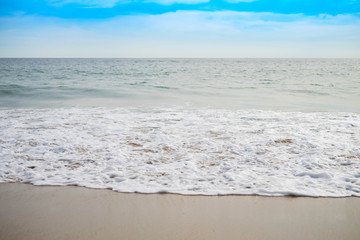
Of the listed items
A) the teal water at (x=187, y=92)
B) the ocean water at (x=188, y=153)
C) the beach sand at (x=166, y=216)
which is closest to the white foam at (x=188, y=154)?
the ocean water at (x=188, y=153)

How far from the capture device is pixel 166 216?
3355 millimetres

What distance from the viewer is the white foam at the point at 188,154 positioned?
4.25 meters

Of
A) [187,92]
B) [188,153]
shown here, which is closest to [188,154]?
[188,153]

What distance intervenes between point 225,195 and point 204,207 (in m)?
A: 0.47

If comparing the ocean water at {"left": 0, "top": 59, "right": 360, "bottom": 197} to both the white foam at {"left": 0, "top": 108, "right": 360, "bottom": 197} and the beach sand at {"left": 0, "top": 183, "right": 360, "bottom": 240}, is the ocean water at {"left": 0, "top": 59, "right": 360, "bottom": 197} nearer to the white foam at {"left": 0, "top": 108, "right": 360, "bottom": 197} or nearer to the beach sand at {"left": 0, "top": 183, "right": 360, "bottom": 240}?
the white foam at {"left": 0, "top": 108, "right": 360, "bottom": 197}

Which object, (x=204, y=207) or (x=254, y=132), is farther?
(x=254, y=132)

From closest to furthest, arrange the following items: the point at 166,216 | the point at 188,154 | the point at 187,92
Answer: the point at 166,216, the point at 188,154, the point at 187,92

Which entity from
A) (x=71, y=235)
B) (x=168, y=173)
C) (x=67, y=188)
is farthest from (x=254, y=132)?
(x=71, y=235)

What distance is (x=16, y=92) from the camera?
1788 centimetres

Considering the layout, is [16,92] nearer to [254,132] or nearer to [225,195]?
[254,132]

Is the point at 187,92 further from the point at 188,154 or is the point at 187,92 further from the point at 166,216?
the point at 166,216

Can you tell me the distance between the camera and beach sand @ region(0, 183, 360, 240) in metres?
2.99

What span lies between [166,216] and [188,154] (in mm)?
2370

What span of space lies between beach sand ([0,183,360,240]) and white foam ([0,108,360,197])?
0.87 ft
